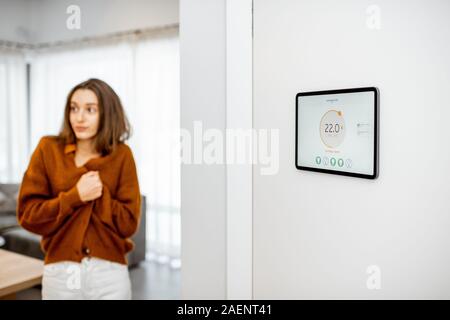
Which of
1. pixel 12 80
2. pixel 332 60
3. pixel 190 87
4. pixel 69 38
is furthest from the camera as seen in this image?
pixel 12 80

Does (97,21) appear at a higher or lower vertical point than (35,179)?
higher

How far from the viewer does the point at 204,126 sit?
0.87m

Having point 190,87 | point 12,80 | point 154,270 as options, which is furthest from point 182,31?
point 12,80

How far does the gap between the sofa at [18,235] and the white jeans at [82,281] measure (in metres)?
1.21

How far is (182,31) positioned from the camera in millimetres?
900

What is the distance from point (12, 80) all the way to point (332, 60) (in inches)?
138

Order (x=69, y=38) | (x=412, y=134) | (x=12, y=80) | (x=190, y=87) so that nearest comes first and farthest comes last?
(x=412, y=134) < (x=190, y=87) < (x=69, y=38) < (x=12, y=80)

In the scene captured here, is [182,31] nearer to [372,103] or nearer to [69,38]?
[372,103]

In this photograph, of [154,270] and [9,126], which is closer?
[154,270]

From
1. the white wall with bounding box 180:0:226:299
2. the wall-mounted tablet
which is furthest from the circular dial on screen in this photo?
the white wall with bounding box 180:0:226:299

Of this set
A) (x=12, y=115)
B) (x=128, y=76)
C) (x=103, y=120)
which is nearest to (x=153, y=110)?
(x=128, y=76)

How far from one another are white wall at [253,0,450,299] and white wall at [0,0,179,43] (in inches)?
80.8
